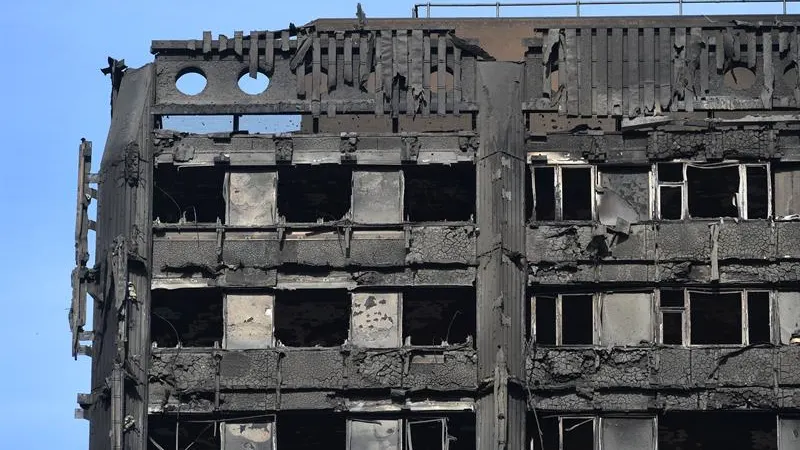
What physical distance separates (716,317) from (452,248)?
705 centimetres

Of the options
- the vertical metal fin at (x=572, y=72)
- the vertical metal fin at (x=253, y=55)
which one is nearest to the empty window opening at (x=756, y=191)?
the vertical metal fin at (x=572, y=72)

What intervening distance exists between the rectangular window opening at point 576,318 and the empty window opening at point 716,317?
2.64 metres

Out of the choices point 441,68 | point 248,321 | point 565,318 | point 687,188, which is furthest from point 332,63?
point 687,188

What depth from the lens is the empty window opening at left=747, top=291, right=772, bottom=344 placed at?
Answer: 5284cm

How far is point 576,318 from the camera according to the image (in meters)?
53.3

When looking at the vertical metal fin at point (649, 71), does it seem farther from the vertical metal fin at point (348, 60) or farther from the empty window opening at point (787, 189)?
the vertical metal fin at point (348, 60)

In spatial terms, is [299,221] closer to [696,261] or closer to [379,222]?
[379,222]

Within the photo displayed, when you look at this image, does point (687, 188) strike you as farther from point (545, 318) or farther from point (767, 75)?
point (545, 318)

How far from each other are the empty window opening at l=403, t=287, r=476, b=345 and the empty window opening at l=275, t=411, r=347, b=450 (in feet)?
9.80

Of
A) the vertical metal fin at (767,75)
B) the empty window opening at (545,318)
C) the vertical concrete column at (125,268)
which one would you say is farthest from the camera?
the vertical metal fin at (767,75)

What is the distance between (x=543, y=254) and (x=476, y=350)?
122 inches

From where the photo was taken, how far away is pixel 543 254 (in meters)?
53.4

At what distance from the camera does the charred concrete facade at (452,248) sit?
52.3 meters

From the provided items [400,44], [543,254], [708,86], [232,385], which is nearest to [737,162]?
[708,86]
